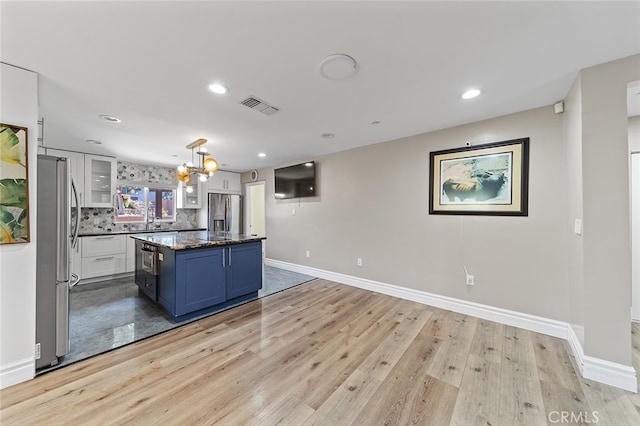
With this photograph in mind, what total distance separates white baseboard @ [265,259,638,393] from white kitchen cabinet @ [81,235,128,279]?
3.54 meters

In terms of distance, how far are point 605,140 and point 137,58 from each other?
3.62 meters

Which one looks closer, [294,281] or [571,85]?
[571,85]

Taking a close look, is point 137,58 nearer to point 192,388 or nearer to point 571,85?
point 192,388

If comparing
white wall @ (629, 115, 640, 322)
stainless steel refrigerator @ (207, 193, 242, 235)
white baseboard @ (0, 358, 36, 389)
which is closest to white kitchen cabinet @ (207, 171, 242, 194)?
stainless steel refrigerator @ (207, 193, 242, 235)

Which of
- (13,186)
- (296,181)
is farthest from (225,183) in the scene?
(13,186)

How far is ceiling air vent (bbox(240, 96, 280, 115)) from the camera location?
92.5 inches

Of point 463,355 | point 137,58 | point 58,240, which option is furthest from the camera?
point 463,355

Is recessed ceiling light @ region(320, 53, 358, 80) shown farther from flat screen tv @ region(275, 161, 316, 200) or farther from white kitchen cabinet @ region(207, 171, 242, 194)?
white kitchen cabinet @ region(207, 171, 242, 194)

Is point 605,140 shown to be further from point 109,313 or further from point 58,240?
point 109,313

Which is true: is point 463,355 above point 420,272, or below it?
below

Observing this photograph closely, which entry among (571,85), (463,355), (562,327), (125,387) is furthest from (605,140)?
(125,387)

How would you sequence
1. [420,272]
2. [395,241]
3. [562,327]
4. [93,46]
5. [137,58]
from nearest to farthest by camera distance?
[93,46], [137,58], [562,327], [420,272], [395,241]

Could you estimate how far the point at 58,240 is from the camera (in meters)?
2.00

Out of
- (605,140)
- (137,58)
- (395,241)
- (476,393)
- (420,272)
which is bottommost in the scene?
(476,393)
